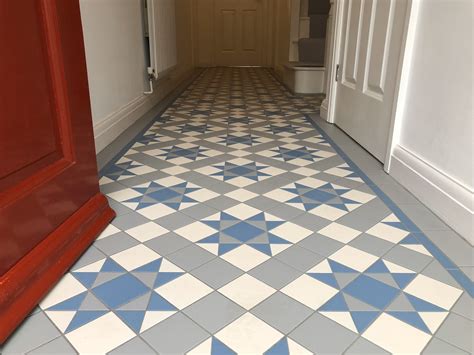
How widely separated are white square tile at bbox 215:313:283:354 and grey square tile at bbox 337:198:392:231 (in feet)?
2.21

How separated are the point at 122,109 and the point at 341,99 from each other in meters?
1.65

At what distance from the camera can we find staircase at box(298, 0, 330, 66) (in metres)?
5.16

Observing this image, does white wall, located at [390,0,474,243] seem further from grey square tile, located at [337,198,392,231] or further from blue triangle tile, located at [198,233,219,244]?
blue triangle tile, located at [198,233,219,244]

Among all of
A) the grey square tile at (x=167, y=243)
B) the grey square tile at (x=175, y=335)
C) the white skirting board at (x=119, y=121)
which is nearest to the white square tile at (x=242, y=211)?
the grey square tile at (x=167, y=243)

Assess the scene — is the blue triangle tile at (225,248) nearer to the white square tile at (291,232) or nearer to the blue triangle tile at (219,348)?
the white square tile at (291,232)

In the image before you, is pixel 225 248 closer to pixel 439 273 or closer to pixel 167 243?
pixel 167 243

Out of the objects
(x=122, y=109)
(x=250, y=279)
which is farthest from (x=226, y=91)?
(x=250, y=279)

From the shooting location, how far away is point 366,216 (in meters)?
1.63

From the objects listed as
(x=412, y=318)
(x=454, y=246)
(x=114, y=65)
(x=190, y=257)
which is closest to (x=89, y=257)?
(x=190, y=257)

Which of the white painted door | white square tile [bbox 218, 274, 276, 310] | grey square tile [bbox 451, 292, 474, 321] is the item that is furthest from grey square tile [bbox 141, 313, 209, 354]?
the white painted door

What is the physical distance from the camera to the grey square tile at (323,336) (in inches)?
37.4

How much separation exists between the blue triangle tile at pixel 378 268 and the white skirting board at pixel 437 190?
376mm

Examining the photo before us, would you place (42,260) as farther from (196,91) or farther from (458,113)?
(196,91)

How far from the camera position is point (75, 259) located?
1.28 meters
